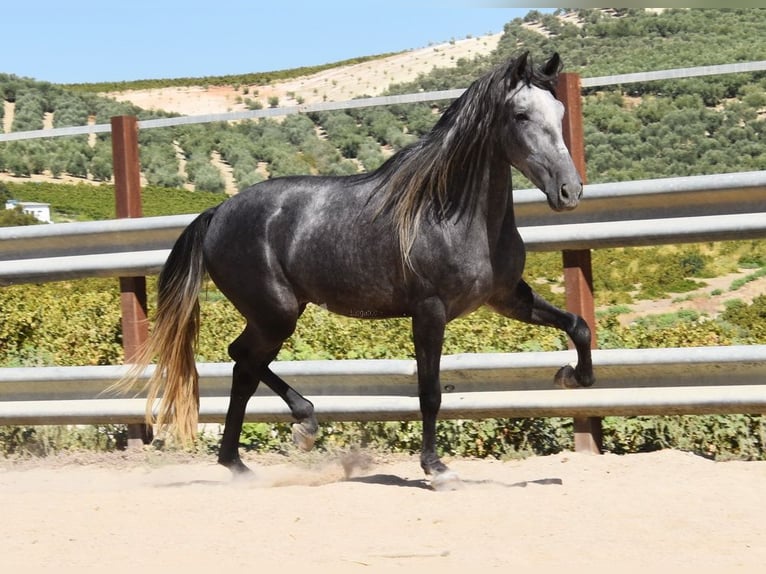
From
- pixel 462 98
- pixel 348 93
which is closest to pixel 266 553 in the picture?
pixel 462 98

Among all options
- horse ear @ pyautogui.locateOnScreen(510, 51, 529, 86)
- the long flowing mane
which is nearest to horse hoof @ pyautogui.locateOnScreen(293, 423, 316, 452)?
the long flowing mane

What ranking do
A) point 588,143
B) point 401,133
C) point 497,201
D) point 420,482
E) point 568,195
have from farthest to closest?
1. point 588,143
2. point 401,133
3. point 420,482
4. point 497,201
5. point 568,195

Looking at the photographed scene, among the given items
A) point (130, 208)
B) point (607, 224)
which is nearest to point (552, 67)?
point (607, 224)

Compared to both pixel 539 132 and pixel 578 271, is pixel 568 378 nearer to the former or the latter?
pixel 578 271

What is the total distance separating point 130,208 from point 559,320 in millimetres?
2720

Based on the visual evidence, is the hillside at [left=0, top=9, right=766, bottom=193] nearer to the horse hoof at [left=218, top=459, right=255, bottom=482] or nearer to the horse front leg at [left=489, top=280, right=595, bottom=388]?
the horse front leg at [left=489, top=280, right=595, bottom=388]

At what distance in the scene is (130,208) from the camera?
6.27 m

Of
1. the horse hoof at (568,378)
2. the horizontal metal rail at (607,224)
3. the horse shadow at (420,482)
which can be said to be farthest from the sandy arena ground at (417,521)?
the horizontal metal rail at (607,224)

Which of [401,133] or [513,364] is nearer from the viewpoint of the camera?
[513,364]

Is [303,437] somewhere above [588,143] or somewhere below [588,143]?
below

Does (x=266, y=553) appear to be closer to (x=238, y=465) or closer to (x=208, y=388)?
(x=238, y=465)

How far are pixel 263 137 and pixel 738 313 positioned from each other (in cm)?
689

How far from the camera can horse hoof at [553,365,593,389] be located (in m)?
4.95

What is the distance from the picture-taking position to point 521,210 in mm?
5539
